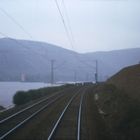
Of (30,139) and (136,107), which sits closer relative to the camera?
(30,139)

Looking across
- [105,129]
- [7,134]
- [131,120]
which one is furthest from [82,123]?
[7,134]

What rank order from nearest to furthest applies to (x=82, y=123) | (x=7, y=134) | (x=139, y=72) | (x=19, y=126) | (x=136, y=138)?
(x=136, y=138)
(x=7, y=134)
(x=19, y=126)
(x=82, y=123)
(x=139, y=72)

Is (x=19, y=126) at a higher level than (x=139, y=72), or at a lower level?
lower

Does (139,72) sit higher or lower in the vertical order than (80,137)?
higher

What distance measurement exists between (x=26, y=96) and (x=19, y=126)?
2935cm

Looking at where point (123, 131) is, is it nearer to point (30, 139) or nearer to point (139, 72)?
point (30, 139)

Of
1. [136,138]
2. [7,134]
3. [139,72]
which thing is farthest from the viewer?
[139,72]

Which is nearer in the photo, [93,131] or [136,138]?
[136,138]

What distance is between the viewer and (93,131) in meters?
19.7

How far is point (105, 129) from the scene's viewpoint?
20.4 m

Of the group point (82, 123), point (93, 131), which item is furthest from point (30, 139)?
point (82, 123)

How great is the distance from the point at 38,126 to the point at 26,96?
29.2 metres

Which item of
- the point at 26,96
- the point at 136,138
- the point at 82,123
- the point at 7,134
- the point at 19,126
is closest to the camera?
the point at 136,138

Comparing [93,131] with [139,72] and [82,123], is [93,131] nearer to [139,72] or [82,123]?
[82,123]
